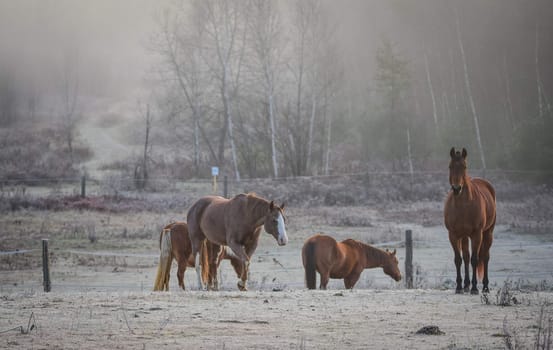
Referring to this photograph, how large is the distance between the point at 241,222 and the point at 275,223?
2.23ft

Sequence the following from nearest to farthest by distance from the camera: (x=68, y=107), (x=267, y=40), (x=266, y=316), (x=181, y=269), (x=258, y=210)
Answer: (x=266, y=316) < (x=258, y=210) < (x=181, y=269) < (x=267, y=40) < (x=68, y=107)

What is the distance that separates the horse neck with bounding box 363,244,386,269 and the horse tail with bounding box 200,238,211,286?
10.2 ft

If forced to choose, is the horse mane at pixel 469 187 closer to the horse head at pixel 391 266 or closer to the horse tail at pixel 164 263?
the horse head at pixel 391 266

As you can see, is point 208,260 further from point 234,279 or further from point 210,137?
point 210,137

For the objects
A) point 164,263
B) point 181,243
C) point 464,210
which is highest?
point 464,210

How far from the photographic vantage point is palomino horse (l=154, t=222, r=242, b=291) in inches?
522

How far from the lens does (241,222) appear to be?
12.6 m

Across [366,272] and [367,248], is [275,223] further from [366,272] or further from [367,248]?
[366,272]

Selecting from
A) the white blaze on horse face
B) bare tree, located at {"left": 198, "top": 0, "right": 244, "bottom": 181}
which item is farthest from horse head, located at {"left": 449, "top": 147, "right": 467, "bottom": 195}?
bare tree, located at {"left": 198, "top": 0, "right": 244, "bottom": 181}

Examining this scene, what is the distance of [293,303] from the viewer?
927cm

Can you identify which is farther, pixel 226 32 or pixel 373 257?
pixel 226 32

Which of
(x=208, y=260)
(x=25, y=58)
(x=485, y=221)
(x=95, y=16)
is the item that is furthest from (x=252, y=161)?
(x=95, y=16)

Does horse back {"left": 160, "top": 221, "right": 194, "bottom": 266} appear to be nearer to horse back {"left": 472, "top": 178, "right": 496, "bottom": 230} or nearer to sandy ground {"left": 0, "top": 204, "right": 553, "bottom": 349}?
sandy ground {"left": 0, "top": 204, "right": 553, "bottom": 349}

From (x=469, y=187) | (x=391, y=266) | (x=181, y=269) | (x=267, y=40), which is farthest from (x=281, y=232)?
(x=267, y=40)
